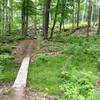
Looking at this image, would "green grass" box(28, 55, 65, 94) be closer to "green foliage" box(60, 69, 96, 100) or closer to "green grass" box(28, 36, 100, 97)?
"green grass" box(28, 36, 100, 97)

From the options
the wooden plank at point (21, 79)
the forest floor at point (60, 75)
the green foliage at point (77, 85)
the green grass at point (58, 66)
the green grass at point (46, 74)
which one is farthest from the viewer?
the green grass at point (58, 66)

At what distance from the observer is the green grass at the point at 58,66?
42.0ft

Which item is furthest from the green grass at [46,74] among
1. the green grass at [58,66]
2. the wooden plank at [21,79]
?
the wooden plank at [21,79]

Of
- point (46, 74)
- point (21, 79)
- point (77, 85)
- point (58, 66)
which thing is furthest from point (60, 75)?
point (58, 66)

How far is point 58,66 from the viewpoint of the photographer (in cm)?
1645

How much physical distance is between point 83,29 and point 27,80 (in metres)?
32.5

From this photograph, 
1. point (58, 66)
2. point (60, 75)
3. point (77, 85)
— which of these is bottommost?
point (77, 85)

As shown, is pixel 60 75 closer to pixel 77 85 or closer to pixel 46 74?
pixel 46 74

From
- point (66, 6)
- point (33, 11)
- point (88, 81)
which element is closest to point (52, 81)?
point (88, 81)

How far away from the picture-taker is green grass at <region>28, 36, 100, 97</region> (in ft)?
42.0

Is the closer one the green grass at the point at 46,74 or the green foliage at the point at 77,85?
the green foliage at the point at 77,85

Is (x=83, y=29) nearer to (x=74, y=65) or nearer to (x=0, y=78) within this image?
(x=74, y=65)

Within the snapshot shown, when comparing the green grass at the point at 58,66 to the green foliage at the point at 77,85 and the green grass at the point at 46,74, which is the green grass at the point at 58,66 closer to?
the green grass at the point at 46,74

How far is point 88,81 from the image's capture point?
41.1ft
